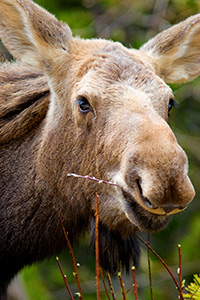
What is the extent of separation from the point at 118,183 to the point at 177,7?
16.6 ft

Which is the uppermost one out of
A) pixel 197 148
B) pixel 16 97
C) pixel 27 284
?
pixel 16 97

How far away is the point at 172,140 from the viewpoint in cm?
441

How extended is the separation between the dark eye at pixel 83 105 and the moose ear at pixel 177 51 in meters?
0.96

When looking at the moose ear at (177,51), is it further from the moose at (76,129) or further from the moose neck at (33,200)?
the moose neck at (33,200)

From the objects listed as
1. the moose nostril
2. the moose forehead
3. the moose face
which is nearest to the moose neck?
the moose face

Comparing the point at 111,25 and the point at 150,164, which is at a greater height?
the point at 111,25

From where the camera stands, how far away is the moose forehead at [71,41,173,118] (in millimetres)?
4992

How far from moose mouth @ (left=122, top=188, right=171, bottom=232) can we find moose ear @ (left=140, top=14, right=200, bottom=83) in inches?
64.2

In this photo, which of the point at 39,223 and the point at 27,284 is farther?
the point at 27,284

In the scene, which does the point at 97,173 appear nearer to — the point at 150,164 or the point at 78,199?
the point at 78,199

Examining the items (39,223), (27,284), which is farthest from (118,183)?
(27,284)

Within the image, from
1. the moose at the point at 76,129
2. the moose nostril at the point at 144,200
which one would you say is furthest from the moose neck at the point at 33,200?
the moose nostril at the point at 144,200

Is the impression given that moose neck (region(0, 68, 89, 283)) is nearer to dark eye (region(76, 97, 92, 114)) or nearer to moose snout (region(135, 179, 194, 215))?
dark eye (region(76, 97, 92, 114))

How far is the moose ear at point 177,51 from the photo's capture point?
236 inches
